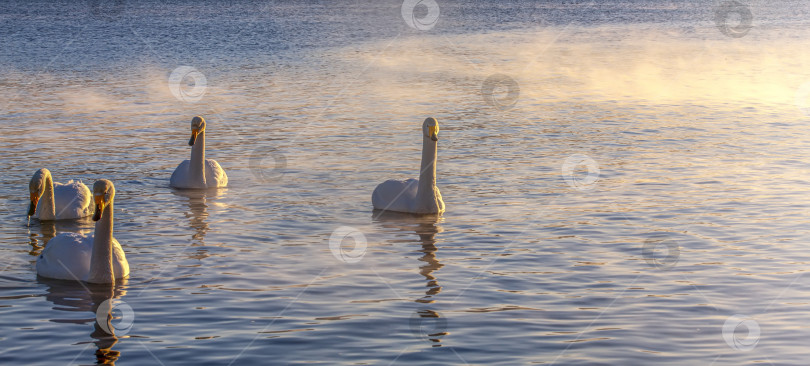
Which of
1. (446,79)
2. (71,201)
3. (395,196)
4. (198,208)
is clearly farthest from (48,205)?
(446,79)

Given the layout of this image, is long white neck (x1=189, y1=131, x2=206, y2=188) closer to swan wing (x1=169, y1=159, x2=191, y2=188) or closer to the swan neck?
swan wing (x1=169, y1=159, x2=191, y2=188)

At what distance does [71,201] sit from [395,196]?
4414 mm

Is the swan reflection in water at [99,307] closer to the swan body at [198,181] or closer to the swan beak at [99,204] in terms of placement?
the swan beak at [99,204]

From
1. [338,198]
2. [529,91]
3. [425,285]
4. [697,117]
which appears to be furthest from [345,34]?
[425,285]

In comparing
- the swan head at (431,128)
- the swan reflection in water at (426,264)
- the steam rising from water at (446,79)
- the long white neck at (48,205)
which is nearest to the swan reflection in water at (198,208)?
the long white neck at (48,205)

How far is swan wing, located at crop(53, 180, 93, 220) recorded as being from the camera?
47.5 ft

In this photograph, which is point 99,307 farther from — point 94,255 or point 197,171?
point 197,171

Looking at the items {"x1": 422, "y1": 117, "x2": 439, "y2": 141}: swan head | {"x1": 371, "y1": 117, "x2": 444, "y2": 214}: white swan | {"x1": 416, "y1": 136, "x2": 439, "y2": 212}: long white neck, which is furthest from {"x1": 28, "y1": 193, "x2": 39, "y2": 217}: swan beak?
{"x1": 422, "y1": 117, "x2": 439, "y2": 141}: swan head

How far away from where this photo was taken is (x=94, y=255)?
11227mm

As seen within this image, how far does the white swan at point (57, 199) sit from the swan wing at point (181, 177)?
2.09 metres

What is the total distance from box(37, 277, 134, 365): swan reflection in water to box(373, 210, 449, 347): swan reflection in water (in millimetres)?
2721

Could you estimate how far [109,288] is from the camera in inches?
444

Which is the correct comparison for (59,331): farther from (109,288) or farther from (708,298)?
(708,298)

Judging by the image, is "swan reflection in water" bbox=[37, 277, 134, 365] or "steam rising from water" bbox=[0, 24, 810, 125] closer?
"swan reflection in water" bbox=[37, 277, 134, 365]
